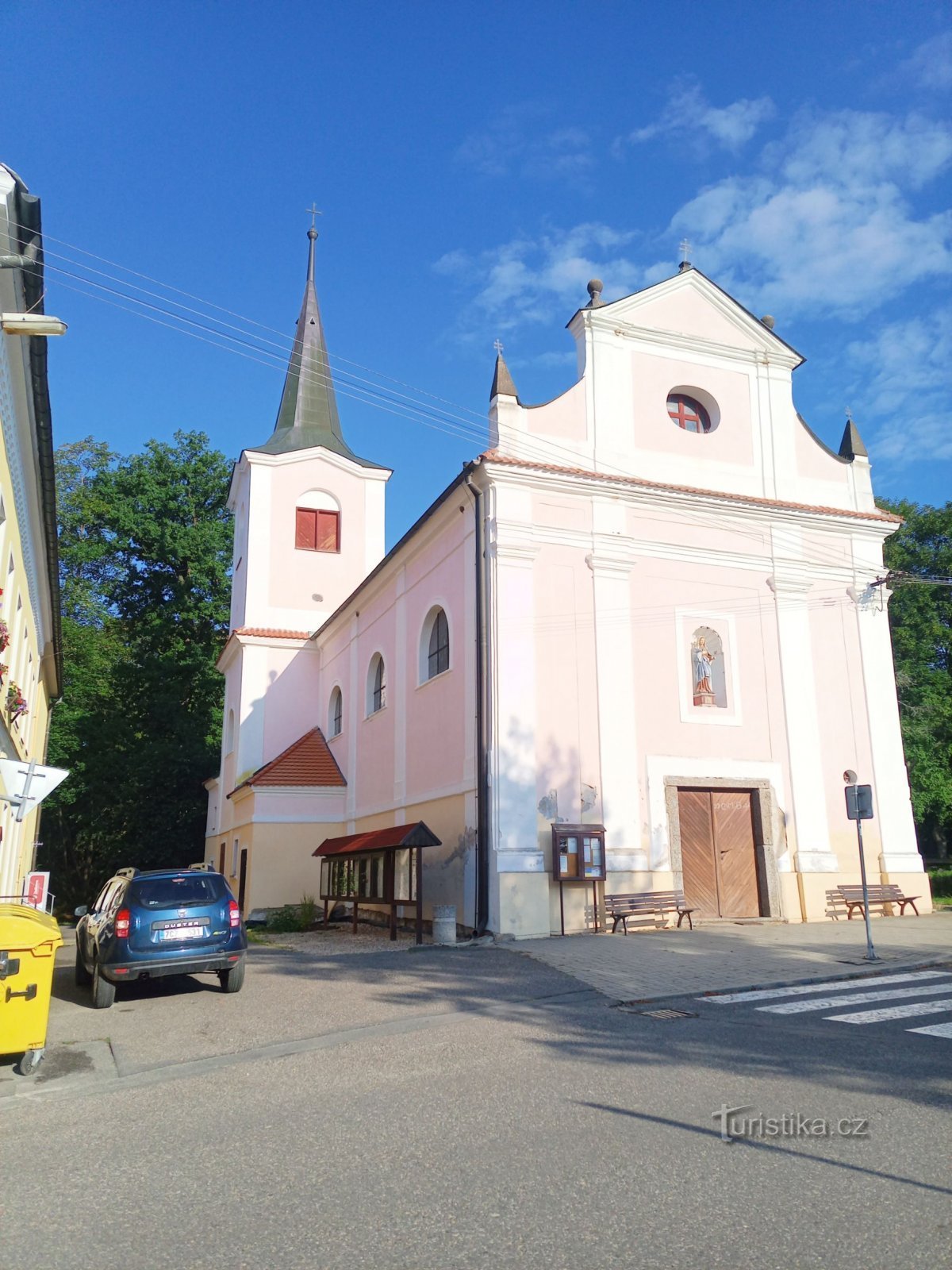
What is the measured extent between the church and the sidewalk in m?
1.55

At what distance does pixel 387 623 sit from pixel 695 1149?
18.0m

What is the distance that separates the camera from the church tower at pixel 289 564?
28.5 m

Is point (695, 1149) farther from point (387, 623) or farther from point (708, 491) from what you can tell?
point (387, 623)

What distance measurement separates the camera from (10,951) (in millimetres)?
7469

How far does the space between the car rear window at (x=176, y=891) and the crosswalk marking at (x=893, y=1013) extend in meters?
6.60

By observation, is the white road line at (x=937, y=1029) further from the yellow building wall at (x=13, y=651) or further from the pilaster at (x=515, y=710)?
the yellow building wall at (x=13, y=651)

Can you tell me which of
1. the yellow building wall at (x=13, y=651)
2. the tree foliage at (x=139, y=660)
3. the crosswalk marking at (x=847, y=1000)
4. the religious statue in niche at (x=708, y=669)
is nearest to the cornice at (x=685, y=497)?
the religious statue in niche at (x=708, y=669)

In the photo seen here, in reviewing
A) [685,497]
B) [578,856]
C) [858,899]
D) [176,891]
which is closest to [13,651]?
[176,891]

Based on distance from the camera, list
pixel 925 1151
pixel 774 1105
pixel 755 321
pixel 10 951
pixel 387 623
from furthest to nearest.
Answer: pixel 387 623 < pixel 755 321 < pixel 10 951 < pixel 774 1105 < pixel 925 1151

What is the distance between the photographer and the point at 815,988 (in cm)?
1023

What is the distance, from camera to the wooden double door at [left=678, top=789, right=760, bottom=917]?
17422mm

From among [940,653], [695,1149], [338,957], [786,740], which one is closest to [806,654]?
[786,740]

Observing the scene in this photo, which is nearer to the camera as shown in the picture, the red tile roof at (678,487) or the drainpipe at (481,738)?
the drainpipe at (481,738)

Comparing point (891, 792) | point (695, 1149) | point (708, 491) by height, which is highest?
point (708, 491)
